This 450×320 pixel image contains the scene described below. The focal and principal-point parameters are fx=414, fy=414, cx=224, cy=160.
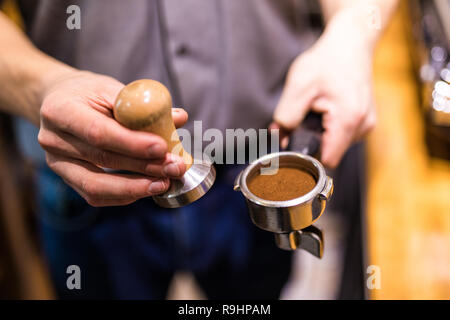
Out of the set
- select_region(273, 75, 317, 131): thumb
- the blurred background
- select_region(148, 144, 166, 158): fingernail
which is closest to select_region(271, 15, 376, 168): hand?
select_region(273, 75, 317, 131): thumb

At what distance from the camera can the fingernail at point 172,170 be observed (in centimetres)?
42

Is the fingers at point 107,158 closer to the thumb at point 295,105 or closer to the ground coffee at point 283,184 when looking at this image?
the ground coffee at point 283,184

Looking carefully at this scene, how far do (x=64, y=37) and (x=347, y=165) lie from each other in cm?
70

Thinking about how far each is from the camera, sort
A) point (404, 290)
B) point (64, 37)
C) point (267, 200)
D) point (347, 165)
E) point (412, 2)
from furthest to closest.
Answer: point (412, 2) → point (347, 165) → point (404, 290) → point (64, 37) → point (267, 200)

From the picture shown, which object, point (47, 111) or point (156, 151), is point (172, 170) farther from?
point (47, 111)

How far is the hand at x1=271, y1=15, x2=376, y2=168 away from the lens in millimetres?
603

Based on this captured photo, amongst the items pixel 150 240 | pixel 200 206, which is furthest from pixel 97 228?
pixel 200 206

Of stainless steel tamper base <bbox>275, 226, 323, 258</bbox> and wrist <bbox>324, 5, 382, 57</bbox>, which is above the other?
wrist <bbox>324, 5, 382, 57</bbox>

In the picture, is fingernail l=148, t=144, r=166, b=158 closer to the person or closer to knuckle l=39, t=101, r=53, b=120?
the person

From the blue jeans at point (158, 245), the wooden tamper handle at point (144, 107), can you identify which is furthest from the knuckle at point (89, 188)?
the blue jeans at point (158, 245)

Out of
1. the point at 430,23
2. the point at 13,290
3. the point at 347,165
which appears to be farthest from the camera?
the point at 430,23

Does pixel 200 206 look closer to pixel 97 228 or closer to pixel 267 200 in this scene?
pixel 97 228

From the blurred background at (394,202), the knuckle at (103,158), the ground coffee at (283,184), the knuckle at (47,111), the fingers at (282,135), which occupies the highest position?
the knuckle at (47,111)

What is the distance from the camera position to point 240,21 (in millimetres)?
705
